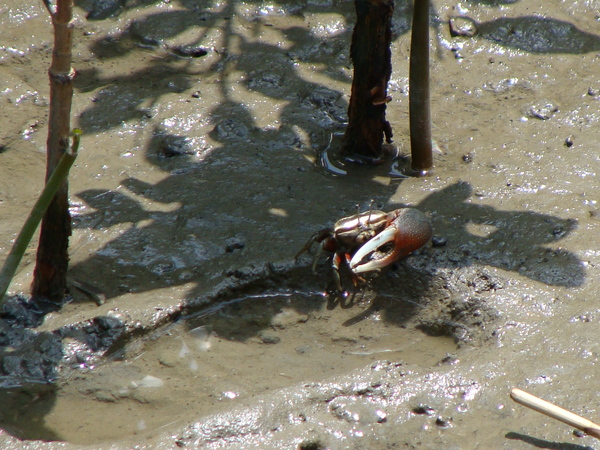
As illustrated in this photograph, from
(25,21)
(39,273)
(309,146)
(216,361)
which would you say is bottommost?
(216,361)

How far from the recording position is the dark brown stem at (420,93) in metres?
3.82

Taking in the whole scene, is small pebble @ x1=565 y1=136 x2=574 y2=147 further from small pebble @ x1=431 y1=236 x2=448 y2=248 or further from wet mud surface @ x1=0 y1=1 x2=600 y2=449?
small pebble @ x1=431 y1=236 x2=448 y2=248

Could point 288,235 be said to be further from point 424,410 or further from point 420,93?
point 424,410

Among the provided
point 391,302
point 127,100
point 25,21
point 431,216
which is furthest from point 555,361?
point 25,21

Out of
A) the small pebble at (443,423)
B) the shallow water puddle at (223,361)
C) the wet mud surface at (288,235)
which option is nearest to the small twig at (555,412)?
the wet mud surface at (288,235)

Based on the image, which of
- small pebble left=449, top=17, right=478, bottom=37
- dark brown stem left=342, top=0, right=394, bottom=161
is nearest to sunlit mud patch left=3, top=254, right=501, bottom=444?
dark brown stem left=342, top=0, right=394, bottom=161

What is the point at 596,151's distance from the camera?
4.44m

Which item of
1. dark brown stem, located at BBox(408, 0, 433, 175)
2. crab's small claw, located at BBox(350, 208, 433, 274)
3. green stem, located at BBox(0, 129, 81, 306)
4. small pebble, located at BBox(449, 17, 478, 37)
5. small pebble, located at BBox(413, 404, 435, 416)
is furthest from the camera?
small pebble, located at BBox(449, 17, 478, 37)

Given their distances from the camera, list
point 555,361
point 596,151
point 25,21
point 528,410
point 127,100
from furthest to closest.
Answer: point 25,21 < point 127,100 < point 596,151 < point 555,361 < point 528,410

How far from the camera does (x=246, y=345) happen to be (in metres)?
3.22

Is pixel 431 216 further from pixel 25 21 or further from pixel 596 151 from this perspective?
A: pixel 25 21

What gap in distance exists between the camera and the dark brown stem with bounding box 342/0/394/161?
3.89 m

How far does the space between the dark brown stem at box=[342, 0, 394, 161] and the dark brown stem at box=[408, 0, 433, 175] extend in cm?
15

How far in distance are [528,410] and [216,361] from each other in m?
1.40
